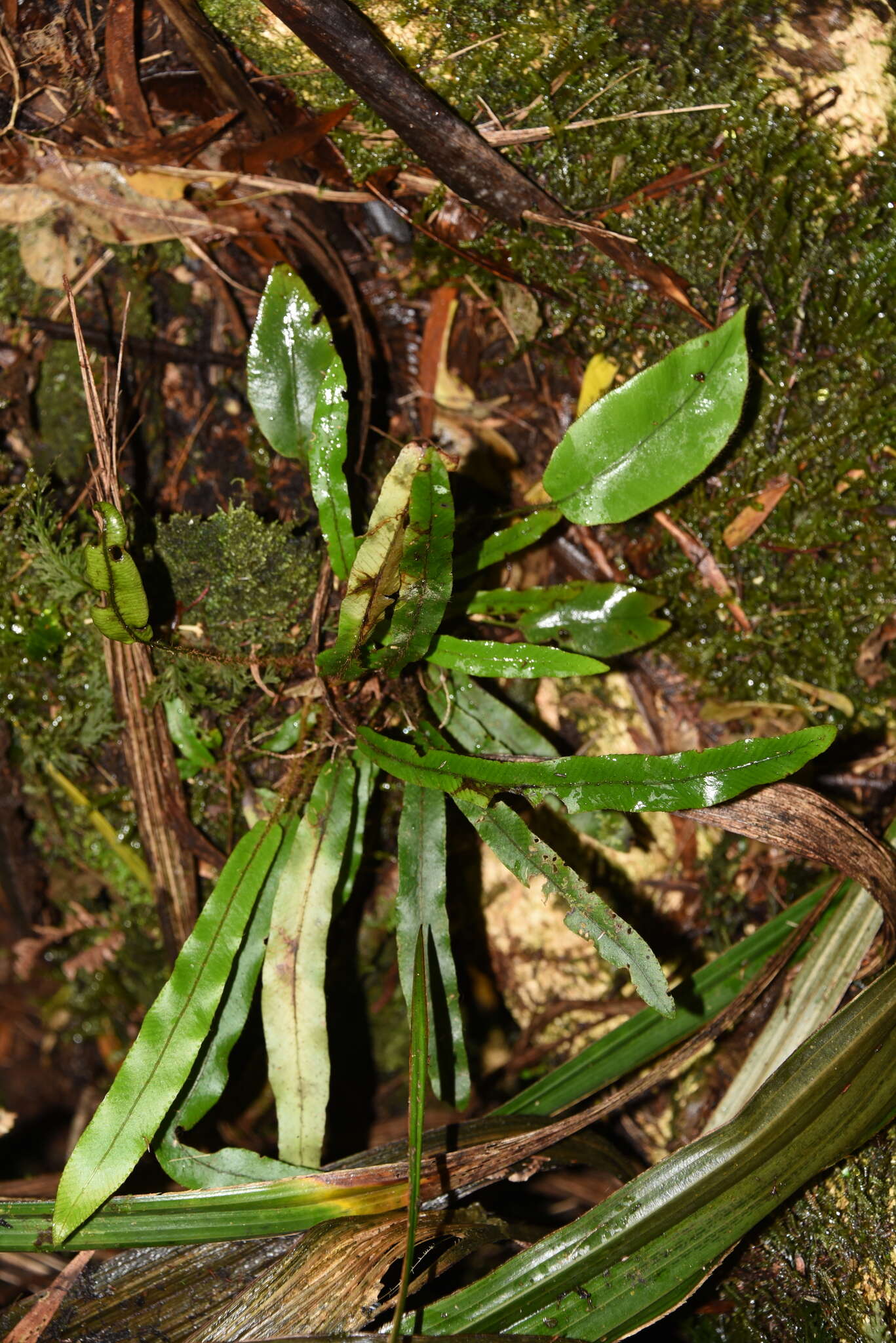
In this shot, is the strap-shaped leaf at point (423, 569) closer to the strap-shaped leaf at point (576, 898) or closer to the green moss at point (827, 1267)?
the strap-shaped leaf at point (576, 898)

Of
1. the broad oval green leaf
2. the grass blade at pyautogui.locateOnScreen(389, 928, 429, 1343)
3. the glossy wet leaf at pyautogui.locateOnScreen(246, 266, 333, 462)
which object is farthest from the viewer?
the glossy wet leaf at pyautogui.locateOnScreen(246, 266, 333, 462)

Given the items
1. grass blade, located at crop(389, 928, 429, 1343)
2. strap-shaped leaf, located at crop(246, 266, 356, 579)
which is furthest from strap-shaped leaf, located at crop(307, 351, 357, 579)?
grass blade, located at crop(389, 928, 429, 1343)

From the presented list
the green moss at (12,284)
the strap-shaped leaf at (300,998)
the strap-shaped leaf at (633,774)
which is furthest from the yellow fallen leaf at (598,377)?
the green moss at (12,284)

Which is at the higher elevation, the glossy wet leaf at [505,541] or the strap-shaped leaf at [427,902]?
the glossy wet leaf at [505,541]

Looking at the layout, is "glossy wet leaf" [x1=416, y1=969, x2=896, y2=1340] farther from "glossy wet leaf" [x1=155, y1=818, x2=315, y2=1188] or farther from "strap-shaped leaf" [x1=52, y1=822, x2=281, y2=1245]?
"strap-shaped leaf" [x1=52, y1=822, x2=281, y2=1245]

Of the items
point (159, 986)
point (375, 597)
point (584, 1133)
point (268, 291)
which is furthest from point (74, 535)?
point (584, 1133)
